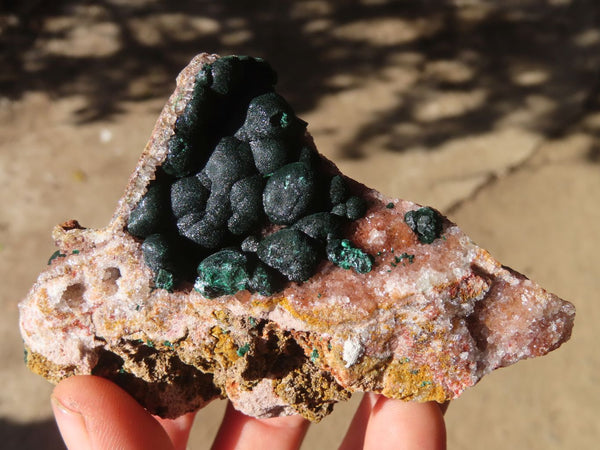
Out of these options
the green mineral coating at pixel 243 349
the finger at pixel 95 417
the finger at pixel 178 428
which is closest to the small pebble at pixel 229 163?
the green mineral coating at pixel 243 349

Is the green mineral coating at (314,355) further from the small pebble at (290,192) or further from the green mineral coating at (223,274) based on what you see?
the small pebble at (290,192)

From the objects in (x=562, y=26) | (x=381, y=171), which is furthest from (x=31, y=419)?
(x=562, y=26)

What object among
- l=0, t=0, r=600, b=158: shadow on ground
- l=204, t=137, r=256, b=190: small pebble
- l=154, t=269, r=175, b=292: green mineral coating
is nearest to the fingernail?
l=154, t=269, r=175, b=292: green mineral coating

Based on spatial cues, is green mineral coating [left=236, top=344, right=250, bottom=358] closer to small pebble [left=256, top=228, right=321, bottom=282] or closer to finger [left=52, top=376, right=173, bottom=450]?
small pebble [left=256, top=228, right=321, bottom=282]

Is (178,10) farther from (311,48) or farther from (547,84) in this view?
(547,84)

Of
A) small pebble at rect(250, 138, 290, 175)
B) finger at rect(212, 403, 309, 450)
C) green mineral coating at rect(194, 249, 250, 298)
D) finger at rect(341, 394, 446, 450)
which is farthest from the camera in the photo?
finger at rect(212, 403, 309, 450)
